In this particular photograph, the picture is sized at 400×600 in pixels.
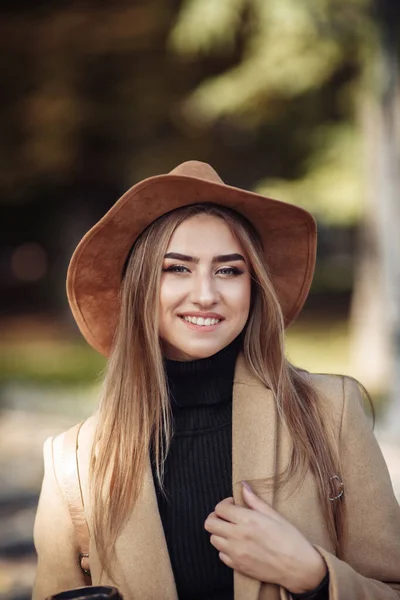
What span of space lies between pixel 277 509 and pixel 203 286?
26.0 inches

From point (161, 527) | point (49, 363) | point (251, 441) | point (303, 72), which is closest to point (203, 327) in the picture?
point (251, 441)

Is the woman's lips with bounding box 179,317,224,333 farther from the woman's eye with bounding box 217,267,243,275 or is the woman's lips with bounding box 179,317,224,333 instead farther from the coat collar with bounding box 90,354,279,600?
the coat collar with bounding box 90,354,279,600

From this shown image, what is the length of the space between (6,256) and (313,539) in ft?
109

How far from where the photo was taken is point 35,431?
8.93 m

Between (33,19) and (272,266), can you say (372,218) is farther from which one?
(272,266)

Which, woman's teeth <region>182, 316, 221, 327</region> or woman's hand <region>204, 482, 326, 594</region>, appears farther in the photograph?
woman's teeth <region>182, 316, 221, 327</region>

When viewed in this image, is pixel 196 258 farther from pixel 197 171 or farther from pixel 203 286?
pixel 197 171

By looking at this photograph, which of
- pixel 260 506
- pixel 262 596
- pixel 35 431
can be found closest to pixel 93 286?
pixel 260 506

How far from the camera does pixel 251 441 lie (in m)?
2.36

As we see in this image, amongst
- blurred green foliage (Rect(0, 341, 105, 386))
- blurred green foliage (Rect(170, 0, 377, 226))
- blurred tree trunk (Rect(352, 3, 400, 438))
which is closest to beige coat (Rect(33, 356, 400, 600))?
blurred tree trunk (Rect(352, 3, 400, 438))

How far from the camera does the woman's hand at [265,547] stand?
2.11 metres

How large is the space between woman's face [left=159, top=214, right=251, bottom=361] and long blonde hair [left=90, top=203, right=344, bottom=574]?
1.4 inches

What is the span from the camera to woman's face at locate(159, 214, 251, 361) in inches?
92.0

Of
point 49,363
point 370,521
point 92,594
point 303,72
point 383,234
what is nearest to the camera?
point 92,594
